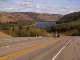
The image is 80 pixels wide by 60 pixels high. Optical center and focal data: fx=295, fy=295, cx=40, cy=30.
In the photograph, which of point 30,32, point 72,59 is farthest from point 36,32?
point 72,59

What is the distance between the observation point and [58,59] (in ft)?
58.4

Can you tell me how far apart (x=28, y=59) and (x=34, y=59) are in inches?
16.6

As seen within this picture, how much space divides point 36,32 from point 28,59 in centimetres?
12727

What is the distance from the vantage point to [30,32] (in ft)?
465

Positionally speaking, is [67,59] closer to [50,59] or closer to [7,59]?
[50,59]

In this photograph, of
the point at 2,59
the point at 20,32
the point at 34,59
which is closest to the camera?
the point at 2,59

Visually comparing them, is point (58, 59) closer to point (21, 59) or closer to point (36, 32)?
point (21, 59)

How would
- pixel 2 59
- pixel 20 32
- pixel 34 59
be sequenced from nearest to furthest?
1. pixel 2 59
2. pixel 34 59
3. pixel 20 32

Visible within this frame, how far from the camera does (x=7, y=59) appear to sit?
1684 centimetres

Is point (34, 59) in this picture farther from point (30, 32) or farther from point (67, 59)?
point (30, 32)

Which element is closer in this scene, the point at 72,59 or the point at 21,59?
the point at 21,59

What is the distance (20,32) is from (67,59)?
123m

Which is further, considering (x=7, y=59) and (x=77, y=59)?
(x=77, y=59)

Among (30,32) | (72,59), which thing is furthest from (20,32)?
(72,59)
